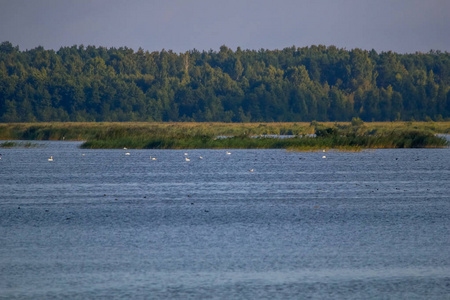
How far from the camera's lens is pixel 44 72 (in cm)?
15800

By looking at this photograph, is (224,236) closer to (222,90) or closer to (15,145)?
(15,145)

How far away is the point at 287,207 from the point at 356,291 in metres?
12.7

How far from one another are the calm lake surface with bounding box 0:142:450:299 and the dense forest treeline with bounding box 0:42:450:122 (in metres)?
106

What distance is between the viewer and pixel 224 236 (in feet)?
66.3

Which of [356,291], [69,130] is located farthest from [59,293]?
[69,130]

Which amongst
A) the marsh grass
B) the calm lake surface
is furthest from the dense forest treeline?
the calm lake surface

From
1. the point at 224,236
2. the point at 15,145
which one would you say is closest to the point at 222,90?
the point at 15,145

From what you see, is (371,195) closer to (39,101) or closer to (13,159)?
(13,159)

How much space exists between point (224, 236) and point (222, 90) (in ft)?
448

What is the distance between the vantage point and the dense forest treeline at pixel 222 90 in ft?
479

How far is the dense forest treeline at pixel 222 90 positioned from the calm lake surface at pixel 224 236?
106422 millimetres

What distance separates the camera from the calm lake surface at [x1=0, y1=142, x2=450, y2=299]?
14.6 m

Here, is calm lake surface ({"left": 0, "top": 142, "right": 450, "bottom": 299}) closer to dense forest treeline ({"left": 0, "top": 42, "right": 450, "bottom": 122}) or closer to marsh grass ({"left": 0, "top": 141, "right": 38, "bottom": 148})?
marsh grass ({"left": 0, "top": 141, "right": 38, "bottom": 148})

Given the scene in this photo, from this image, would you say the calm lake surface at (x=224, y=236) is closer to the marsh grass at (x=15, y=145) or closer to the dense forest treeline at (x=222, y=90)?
the marsh grass at (x=15, y=145)
